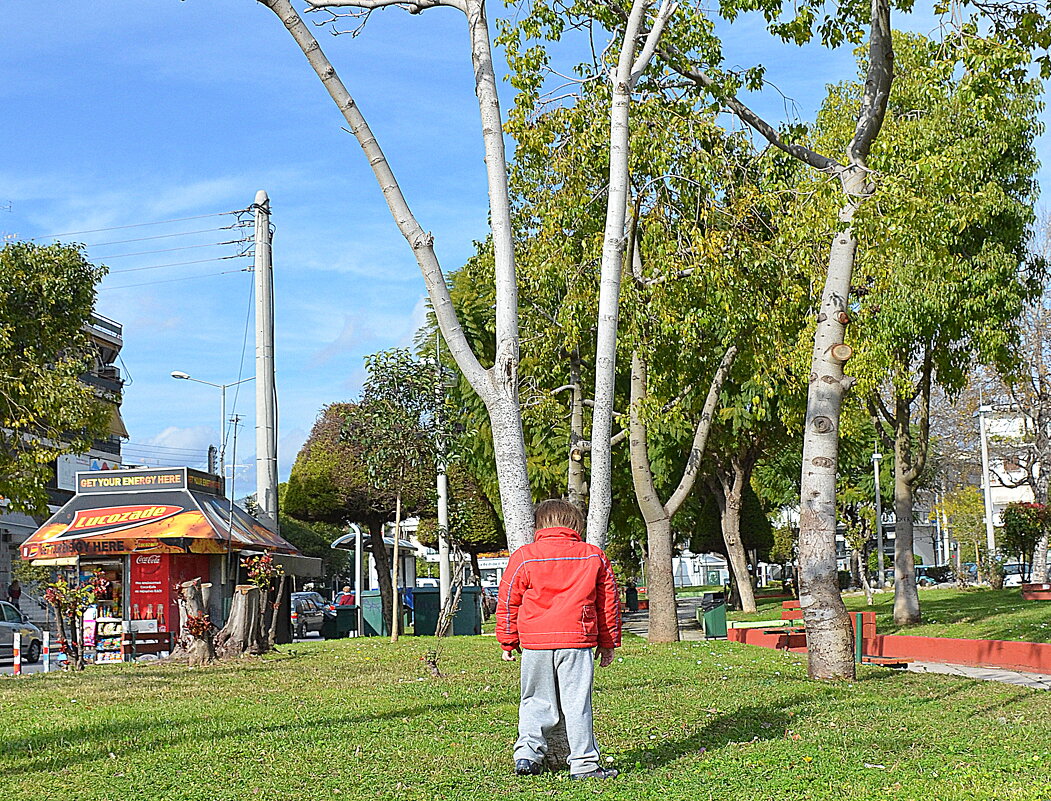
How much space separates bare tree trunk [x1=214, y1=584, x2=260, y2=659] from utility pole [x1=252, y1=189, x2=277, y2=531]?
8.76 meters

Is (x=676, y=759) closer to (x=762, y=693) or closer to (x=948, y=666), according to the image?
(x=762, y=693)

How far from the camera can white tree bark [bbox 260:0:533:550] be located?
310 inches

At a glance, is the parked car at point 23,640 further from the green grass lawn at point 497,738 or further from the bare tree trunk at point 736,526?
the bare tree trunk at point 736,526

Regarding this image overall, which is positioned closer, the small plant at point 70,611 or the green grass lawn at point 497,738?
the green grass lawn at point 497,738

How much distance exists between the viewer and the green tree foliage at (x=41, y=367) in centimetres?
2073

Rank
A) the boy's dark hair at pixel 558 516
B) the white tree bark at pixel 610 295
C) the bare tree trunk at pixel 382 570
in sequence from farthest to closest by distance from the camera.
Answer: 1. the bare tree trunk at pixel 382 570
2. the white tree bark at pixel 610 295
3. the boy's dark hair at pixel 558 516

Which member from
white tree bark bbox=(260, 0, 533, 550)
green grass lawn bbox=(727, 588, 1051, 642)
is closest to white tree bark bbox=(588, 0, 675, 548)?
white tree bark bbox=(260, 0, 533, 550)

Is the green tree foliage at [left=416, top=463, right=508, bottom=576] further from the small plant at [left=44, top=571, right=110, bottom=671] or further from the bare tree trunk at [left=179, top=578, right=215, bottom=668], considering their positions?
the bare tree trunk at [left=179, top=578, right=215, bottom=668]

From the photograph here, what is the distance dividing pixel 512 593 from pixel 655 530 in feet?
46.5

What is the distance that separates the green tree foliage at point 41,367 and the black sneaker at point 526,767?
1537 centimetres

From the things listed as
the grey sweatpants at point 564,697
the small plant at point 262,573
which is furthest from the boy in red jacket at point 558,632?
the small plant at point 262,573

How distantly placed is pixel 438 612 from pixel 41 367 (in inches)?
441

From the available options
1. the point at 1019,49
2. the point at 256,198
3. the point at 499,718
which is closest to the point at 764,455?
the point at 256,198

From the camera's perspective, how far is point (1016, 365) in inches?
907
